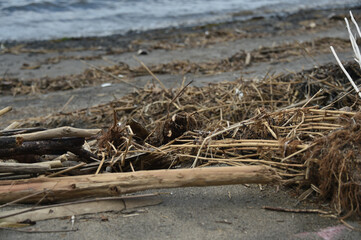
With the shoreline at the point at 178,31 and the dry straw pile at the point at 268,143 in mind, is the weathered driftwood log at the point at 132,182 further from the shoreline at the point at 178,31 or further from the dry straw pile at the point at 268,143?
the shoreline at the point at 178,31

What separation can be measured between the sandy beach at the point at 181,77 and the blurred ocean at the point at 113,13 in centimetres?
141

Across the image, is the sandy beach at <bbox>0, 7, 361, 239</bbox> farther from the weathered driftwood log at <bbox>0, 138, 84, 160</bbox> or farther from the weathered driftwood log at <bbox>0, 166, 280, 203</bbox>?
the weathered driftwood log at <bbox>0, 138, 84, 160</bbox>

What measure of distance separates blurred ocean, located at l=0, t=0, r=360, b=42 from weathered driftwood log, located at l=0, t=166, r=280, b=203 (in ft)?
31.3

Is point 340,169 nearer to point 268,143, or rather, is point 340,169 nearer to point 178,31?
point 268,143

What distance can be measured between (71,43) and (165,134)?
7.54 m

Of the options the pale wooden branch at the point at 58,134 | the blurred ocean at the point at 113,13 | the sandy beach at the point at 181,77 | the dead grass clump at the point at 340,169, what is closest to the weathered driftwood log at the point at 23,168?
the pale wooden branch at the point at 58,134

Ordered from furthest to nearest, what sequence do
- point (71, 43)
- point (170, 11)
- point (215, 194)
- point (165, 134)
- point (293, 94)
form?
point (170, 11)
point (71, 43)
point (293, 94)
point (165, 134)
point (215, 194)

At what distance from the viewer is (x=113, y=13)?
542 inches

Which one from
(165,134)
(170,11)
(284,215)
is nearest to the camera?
(284,215)

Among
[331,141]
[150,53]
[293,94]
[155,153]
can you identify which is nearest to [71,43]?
[150,53]

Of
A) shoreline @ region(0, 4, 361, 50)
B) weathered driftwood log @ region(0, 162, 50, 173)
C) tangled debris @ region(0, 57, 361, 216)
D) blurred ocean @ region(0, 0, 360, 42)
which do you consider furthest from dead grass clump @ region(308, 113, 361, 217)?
blurred ocean @ region(0, 0, 360, 42)

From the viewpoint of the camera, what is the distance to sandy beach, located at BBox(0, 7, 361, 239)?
2.01m

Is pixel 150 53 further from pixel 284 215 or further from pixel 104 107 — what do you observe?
pixel 284 215

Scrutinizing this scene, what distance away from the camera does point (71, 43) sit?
32.3 ft
